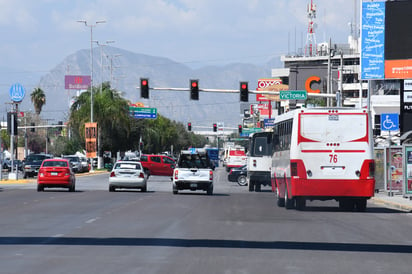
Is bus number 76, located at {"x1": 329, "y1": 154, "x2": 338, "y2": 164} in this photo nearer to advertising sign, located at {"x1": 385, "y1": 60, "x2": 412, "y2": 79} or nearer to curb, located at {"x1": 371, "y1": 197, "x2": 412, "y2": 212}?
curb, located at {"x1": 371, "y1": 197, "x2": 412, "y2": 212}

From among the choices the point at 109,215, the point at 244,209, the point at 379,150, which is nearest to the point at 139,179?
the point at 379,150

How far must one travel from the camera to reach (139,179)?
151 feet

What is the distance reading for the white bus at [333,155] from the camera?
2991cm

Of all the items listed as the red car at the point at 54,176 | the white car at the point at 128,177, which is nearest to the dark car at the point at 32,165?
the red car at the point at 54,176

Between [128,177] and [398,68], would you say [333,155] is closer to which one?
[128,177]

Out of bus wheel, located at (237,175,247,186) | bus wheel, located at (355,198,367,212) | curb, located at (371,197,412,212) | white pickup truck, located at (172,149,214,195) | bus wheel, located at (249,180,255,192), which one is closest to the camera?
bus wheel, located at (355,198,367,212)

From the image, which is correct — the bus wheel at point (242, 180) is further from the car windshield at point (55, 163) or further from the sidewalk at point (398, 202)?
the sidewalk at point (398, 202)

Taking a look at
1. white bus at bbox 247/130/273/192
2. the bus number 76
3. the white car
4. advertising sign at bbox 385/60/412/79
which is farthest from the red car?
advertising sign at bbox 385/60/412/79

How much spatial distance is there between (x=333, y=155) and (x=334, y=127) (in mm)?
Result: 954

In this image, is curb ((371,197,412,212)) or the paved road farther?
curb ((371,197,412,212))

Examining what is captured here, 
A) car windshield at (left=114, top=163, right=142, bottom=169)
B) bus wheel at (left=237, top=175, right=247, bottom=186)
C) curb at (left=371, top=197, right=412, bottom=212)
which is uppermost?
car windshield at (left=114, top=163, right=142, bottom=169)

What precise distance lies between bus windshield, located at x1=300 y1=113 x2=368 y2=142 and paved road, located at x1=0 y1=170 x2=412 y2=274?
2.61m

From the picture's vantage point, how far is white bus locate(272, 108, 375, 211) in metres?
29.9

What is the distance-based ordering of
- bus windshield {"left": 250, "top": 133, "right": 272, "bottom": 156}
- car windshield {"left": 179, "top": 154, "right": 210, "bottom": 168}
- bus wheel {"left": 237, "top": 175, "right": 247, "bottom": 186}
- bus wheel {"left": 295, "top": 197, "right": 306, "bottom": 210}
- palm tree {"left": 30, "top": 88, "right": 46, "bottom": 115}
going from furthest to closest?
palm tree {"left": 30, "top": 88, "right": 46, "bottom": 115}
bus wheel {"left": 237, "top": 175, "right": 247, "bottom": 186}
bus windshield {"left": 250, "top": 133, "right": 272, "bottom": 156}
car windshield {"left": 179, "top": 154, "right": 210, "bottom": 168}
bus wheel {"left": 295, "top": 197, "right": 306, "bottom": 210}
